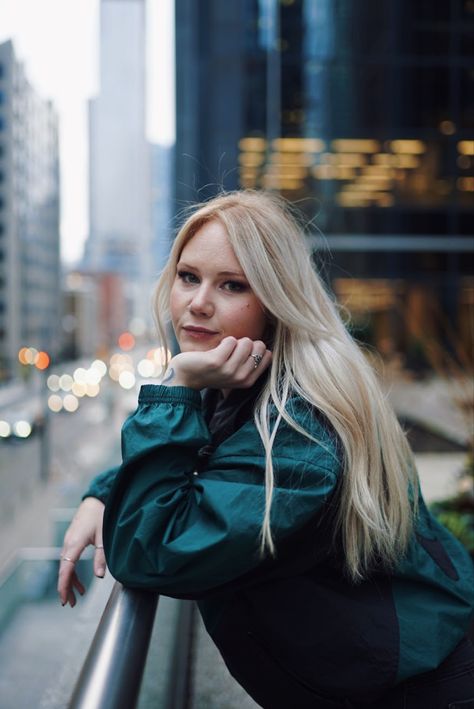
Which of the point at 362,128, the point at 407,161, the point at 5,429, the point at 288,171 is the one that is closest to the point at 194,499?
the point at 288,171

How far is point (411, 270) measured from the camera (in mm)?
24891

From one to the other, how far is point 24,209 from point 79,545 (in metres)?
46.4

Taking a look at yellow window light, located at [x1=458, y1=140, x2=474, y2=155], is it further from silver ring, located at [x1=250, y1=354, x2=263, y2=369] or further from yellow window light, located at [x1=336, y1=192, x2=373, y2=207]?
silver ring, located at [x1=250, y1=354, x2=263, y2=369]

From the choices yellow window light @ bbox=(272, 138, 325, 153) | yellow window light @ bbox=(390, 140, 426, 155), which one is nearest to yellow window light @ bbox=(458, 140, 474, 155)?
yellow window light @ bbox=(390, 140, 426, 155)

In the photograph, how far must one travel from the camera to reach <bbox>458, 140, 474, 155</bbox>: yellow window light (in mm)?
24391

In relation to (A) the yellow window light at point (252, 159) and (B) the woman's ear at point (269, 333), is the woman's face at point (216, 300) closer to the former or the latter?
(B) the woman's ear at point (269, 333)

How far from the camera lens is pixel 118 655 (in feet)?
4.66

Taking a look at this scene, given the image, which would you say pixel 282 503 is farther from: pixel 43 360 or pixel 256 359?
pixel 43 360

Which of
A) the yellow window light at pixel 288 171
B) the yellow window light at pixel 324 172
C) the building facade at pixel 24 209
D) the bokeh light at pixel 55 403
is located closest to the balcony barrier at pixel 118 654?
the building facade at pixel 24 209

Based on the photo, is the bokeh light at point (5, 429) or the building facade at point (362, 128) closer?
the building facade at point (362, 128)

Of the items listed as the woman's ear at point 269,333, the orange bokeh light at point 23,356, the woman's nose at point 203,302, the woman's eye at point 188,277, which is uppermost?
the woman's eye at point 188,277

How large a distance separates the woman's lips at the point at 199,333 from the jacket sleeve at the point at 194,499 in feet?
0.79

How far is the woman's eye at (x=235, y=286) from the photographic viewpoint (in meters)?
1.84

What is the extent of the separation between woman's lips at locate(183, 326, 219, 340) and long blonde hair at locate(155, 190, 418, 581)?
0.15m
